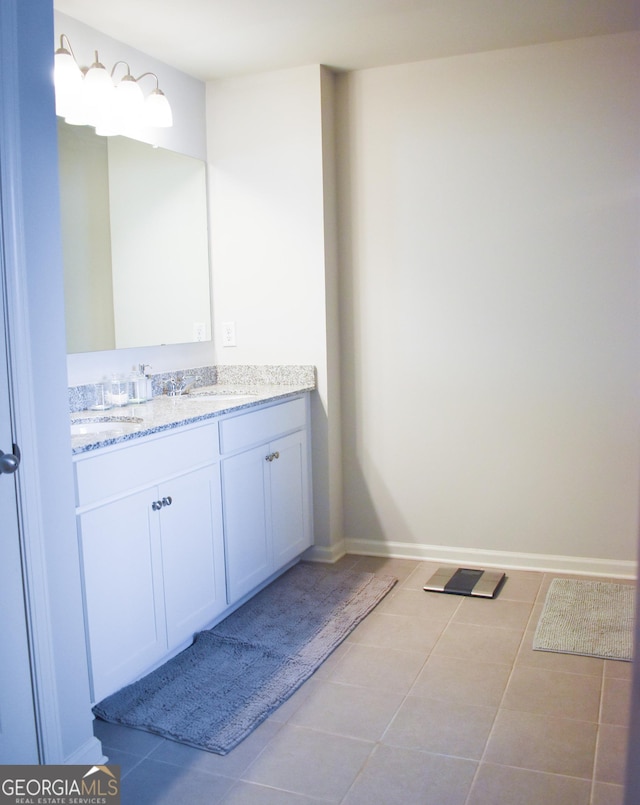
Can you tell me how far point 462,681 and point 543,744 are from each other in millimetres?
414

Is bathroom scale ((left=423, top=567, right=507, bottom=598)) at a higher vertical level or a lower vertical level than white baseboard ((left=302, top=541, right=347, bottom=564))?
lower

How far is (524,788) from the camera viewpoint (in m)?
1.94

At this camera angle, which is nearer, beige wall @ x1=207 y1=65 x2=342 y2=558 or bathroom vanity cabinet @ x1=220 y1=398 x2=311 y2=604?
bathroom vanity cabinet @ x1=220 y1=398 x2=311 y2=604

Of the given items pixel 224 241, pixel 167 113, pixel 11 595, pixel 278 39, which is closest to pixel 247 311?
pixel 224 241

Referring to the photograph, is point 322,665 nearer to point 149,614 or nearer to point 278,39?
point 149,614

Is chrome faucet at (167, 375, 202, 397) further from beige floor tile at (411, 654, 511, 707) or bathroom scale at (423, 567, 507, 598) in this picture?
beige floor tile at (411, 654, 511, 707)

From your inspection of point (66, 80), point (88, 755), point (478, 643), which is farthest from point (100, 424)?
point (478, 643)

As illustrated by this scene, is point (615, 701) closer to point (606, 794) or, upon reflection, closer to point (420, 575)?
point (606, 794)

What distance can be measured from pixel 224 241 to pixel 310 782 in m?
2.48

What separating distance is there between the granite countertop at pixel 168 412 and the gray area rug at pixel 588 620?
140 cm

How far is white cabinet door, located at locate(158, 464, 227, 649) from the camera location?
2561mm

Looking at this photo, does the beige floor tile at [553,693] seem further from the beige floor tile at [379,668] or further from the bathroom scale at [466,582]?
the bathroom scale at [466,582]

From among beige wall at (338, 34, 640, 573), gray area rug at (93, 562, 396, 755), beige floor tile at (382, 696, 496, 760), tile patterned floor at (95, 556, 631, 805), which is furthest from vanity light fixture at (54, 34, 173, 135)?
beige floor tile at (382, 696, 496, 760)

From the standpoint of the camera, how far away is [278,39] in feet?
10.1
